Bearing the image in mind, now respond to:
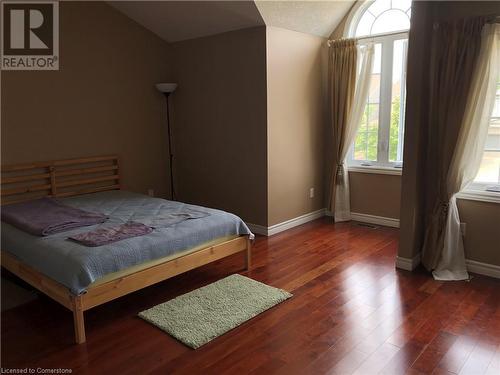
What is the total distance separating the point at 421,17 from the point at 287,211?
241cm

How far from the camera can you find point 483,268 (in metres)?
3.47

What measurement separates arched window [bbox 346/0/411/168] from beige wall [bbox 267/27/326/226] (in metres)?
0.54

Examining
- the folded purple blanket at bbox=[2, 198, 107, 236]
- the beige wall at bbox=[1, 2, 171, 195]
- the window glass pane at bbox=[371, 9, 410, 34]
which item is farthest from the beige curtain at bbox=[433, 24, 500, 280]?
the beige wall at bbox=[1, 2, 171, 195]

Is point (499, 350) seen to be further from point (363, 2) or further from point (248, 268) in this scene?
point (363, 2)

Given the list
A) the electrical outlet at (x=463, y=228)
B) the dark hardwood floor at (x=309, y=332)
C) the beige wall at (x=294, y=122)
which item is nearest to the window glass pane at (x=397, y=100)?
the beige wall at (x=294, y=122)

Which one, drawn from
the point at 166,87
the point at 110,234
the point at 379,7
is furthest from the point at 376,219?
the point at 110,234

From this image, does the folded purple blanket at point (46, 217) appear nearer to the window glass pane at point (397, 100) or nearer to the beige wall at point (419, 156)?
the beige wall at point (419, 156)

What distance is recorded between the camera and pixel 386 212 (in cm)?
488

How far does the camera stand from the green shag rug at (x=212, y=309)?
2.61m

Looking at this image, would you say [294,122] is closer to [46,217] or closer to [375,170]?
[375,170]

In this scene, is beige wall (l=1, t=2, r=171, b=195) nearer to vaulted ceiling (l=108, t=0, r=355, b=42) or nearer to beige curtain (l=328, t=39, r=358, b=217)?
vaulted ceiling (l=108, t=0, r=355, b=42)

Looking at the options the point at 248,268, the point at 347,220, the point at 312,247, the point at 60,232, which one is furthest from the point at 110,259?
the point at 347,220

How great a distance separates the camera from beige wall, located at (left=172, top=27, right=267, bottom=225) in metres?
4.44

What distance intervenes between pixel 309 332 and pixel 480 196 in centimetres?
194
